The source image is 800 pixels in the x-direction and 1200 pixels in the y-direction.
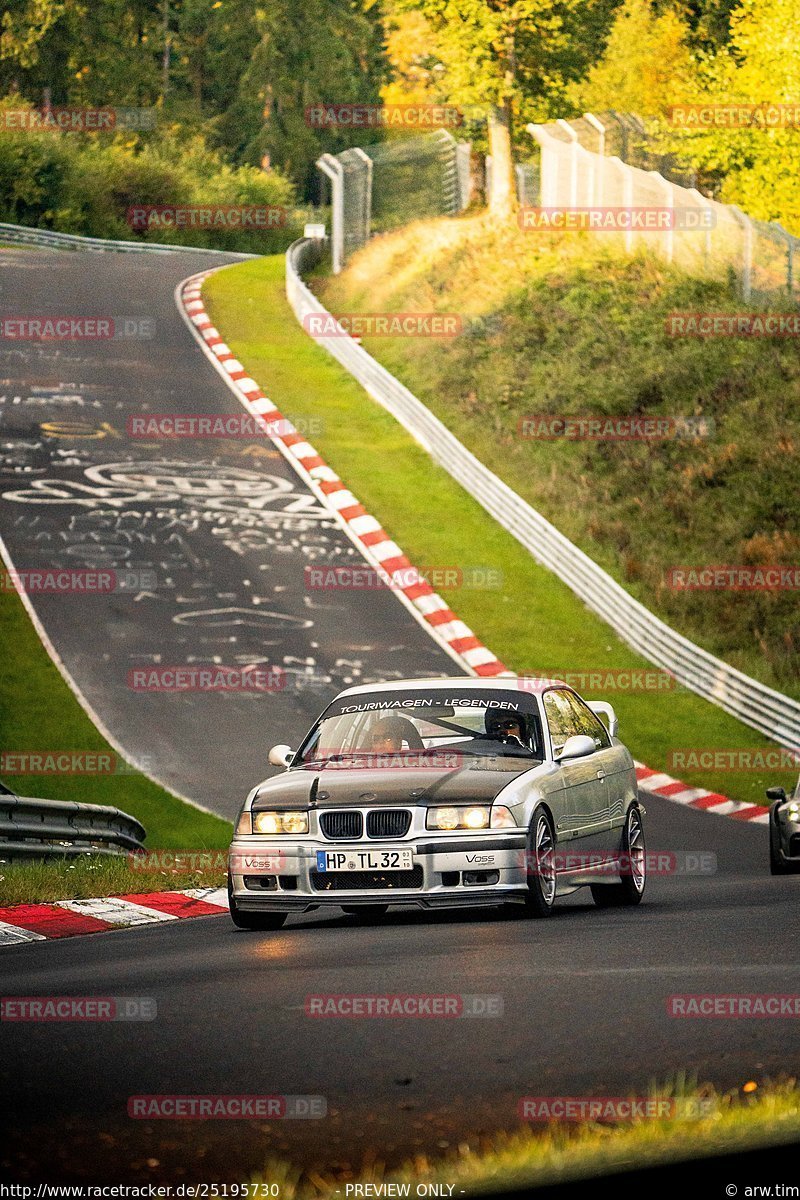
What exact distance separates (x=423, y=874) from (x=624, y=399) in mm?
25097

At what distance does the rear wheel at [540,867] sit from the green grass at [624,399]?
1455cm

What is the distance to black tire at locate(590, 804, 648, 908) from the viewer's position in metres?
12.1

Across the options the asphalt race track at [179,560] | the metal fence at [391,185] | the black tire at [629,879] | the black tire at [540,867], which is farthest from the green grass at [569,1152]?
the metal fence at [391,185]

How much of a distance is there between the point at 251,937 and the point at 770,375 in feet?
85.1

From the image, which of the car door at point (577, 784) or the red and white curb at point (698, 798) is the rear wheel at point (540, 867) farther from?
the red and white curb at point (698, 798)

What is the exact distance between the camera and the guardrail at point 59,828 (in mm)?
12859

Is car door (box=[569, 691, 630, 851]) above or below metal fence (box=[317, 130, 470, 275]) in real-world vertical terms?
below

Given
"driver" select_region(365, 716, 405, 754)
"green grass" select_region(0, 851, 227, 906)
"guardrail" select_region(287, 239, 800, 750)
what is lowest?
"guardrail" select_region(287, 239, 800, 750)

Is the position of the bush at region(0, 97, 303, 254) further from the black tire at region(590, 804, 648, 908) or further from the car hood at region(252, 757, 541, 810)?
the car hood at region(252, 757, 541, 810)

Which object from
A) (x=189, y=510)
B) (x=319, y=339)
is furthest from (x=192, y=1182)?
(x=319, y=339)

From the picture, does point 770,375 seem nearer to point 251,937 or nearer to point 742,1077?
point 251,937

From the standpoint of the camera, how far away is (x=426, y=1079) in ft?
19.0

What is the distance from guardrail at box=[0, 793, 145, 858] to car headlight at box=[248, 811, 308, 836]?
265 centimetres

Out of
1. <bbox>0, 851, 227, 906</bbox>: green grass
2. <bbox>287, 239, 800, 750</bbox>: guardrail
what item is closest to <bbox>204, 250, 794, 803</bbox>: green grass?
<bbox>287, 239, 800, 750</bbox>: guardrail
